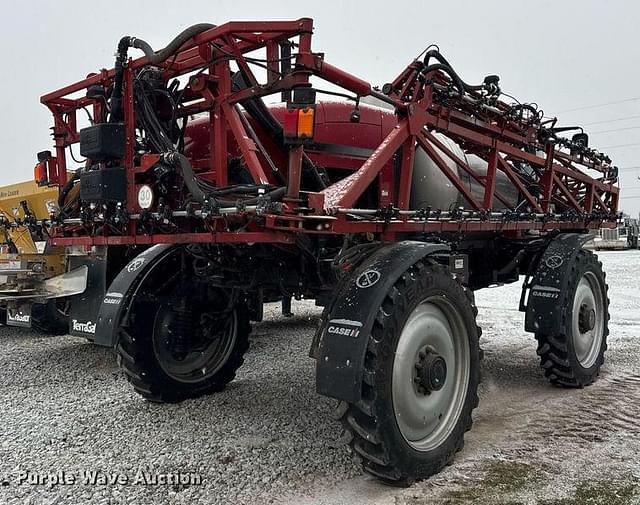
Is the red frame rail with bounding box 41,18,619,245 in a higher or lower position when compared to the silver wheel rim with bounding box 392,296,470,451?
higher

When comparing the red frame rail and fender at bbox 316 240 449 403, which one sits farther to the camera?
the red frame rail

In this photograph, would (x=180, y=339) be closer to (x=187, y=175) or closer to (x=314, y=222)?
(x=187, y=175)

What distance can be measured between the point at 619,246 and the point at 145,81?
2712 centimetres

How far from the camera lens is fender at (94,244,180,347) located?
417cm

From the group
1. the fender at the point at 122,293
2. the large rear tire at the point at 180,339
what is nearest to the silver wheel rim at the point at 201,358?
the large rear tire at the point at 180,339

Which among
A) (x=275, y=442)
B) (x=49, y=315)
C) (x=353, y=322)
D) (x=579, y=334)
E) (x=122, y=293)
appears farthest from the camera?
(x=49, y=315)

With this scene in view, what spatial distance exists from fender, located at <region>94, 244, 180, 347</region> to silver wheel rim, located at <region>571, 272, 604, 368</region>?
342 cm

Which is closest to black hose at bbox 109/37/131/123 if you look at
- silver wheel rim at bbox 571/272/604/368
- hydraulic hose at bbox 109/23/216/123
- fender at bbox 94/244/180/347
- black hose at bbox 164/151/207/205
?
hydraulic hose at bbox 109/23/216/123

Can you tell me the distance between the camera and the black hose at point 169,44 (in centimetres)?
346

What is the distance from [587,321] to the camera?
18.1ft

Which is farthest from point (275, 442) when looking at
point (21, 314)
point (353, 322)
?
point (21, 314)

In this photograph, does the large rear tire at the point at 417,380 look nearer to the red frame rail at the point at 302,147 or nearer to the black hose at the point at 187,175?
the red frame rail at the point at 302,147

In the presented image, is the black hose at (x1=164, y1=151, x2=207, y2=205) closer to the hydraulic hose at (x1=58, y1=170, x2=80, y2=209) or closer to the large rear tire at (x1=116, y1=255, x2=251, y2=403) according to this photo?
the hydraulic hose at (x1=58, y1=170, x2=80, y2=209)

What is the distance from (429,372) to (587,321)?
264 centimetres
